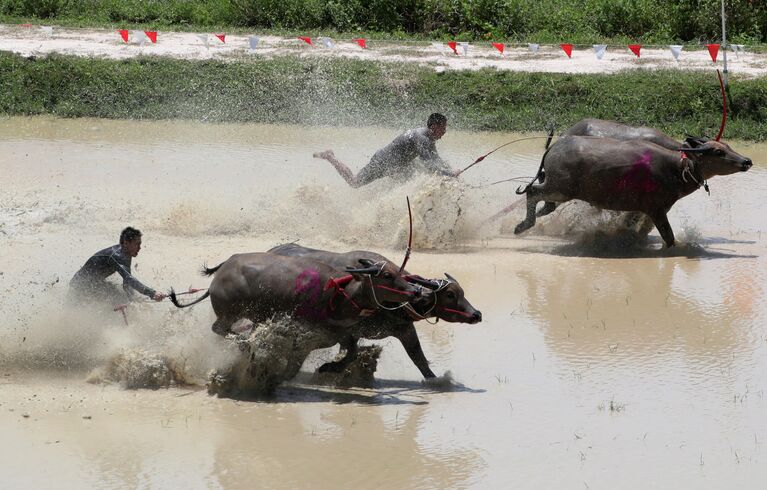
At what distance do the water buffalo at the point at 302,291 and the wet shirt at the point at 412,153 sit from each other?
420 centimetres

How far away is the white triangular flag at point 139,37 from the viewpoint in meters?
18.8

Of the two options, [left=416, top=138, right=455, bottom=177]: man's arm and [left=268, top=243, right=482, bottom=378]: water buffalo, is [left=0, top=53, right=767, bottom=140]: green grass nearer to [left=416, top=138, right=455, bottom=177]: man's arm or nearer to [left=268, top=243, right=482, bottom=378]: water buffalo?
[left=416, top=138, right=455, bottom=177]: man's arm

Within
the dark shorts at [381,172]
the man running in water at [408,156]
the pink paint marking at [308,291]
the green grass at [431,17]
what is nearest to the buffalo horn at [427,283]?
the pink paint marking at [308,291]

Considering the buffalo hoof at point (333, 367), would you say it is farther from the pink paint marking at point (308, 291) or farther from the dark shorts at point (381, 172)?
the dark shorts at point (381, 172)

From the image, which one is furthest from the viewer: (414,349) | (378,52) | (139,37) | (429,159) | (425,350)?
(378,52)

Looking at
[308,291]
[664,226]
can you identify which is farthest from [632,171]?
[308,291]

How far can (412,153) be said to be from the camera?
11570 millimetres

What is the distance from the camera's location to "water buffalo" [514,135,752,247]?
36.0 feet

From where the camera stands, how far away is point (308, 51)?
19.2 meters

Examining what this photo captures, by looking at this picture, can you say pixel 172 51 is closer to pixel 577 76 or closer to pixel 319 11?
pixel 319 11

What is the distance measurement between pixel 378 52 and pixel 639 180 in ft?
29.9

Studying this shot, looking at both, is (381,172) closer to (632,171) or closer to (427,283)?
(632,171)

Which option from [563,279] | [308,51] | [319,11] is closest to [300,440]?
[563,279]

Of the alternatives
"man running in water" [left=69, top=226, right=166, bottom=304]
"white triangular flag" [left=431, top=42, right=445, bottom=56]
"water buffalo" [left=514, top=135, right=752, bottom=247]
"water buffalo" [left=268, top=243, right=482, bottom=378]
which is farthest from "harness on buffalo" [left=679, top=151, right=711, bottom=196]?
"white triangular flag" [left=431, top=42, right=445, bottom=56]
